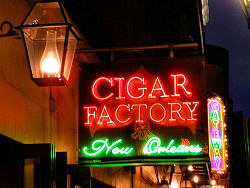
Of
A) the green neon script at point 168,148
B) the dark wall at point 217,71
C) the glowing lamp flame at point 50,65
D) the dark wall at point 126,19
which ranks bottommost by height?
the green neon script at point 168,148

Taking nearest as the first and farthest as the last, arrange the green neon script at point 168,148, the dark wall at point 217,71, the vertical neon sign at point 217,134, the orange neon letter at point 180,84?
the green neon script at point 168,148
the orange neon letter at point 180,84
the vertical neon sign at point 217,134
the dark wall at point 217,71

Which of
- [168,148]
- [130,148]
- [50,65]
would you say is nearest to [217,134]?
[168,148]

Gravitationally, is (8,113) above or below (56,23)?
below

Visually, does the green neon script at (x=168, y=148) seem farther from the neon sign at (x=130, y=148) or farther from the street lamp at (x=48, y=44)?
the street lamp at (x=48, y=44)

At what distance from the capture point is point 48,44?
5.55 m

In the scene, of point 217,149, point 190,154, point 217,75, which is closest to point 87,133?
point 190,154

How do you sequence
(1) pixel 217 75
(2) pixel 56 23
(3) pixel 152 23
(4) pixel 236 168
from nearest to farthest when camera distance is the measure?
(2) pixel 56 23
(3) pixel 152 23
(4) pixel 236 168
(1) pixel 217 75

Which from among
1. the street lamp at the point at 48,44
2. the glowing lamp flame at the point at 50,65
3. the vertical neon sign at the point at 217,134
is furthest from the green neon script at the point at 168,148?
the vertical neon sign at the point at 217,134

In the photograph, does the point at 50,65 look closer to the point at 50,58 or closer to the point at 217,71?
the point at 50,58

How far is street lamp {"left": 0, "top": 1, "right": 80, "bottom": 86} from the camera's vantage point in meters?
5.42

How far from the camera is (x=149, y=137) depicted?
891 cm

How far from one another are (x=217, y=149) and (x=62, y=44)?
14587 mm

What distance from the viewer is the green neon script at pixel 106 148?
8898 millimetres

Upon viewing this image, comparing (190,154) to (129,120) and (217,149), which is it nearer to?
(129,120)
